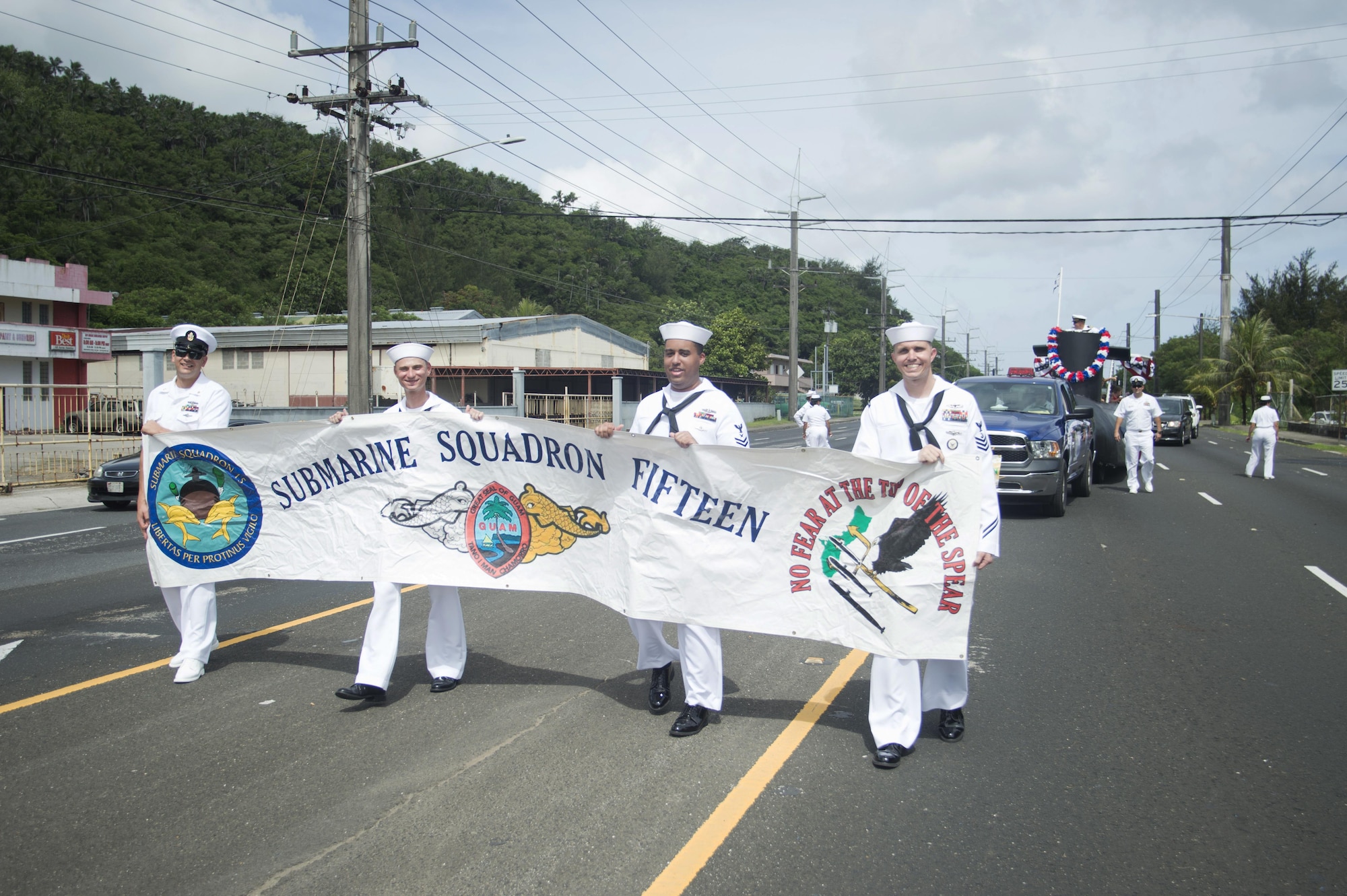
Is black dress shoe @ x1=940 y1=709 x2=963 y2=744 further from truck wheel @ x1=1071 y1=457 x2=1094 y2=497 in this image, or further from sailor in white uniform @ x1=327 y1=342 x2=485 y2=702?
truck wheel @ x1=1071 y1=457 x2=1094 y2=497

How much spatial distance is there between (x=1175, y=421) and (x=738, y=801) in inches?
1384

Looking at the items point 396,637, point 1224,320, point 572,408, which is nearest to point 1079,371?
point 396,637

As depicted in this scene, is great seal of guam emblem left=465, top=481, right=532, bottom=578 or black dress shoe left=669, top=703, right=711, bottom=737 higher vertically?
great seal of guam emblem left=465, top=481, right=532, bottom=578

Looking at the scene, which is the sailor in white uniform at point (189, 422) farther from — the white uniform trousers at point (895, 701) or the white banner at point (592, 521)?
the white uniform trousers at point (895, 701)

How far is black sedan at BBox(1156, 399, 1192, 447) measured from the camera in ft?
113

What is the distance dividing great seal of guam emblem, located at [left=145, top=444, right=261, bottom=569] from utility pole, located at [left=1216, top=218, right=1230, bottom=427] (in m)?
44.2

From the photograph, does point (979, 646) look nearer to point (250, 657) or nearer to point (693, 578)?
point (693, 578)

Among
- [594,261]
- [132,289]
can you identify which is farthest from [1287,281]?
[132,289]

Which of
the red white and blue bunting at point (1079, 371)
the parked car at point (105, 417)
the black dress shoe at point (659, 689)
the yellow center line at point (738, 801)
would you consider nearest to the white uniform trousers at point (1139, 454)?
the red white and blue bunting at point (1079, 371)

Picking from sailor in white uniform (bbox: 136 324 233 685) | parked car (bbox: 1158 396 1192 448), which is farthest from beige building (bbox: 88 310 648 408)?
sailor in white uniform (bbox: 136 324 233 685)

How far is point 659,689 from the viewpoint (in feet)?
17.0

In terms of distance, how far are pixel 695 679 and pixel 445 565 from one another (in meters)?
1.64

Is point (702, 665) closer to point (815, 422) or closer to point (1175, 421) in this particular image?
point (815, 422)

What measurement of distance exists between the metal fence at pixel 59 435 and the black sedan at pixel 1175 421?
31.2m
